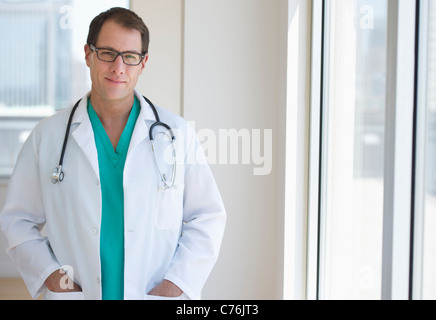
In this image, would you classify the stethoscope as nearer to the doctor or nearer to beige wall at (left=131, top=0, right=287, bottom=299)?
the doctor

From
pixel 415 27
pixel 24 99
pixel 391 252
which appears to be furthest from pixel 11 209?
pixel 24 99

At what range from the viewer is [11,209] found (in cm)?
119

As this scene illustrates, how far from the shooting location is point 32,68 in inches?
118

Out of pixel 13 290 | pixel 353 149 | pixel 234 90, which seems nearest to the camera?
pixel 353 149

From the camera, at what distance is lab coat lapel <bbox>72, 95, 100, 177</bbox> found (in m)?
1.18

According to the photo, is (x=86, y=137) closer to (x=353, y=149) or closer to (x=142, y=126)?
(x=142, y=126)

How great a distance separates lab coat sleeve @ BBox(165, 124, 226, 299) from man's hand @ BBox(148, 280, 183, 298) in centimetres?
5

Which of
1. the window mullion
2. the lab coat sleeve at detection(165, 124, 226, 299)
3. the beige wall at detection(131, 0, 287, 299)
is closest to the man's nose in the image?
the lab coat sleeve at detection(165, 124, 226, 299)

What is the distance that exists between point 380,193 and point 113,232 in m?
0.75

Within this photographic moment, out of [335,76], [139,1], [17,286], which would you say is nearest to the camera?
[335,76]

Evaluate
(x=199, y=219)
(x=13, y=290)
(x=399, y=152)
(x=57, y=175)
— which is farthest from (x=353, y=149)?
(x=13, y=290)

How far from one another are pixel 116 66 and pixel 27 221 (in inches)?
18.5

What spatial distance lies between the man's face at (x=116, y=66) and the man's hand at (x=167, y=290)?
1.63 feet

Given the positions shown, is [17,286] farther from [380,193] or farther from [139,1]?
[380,193]
